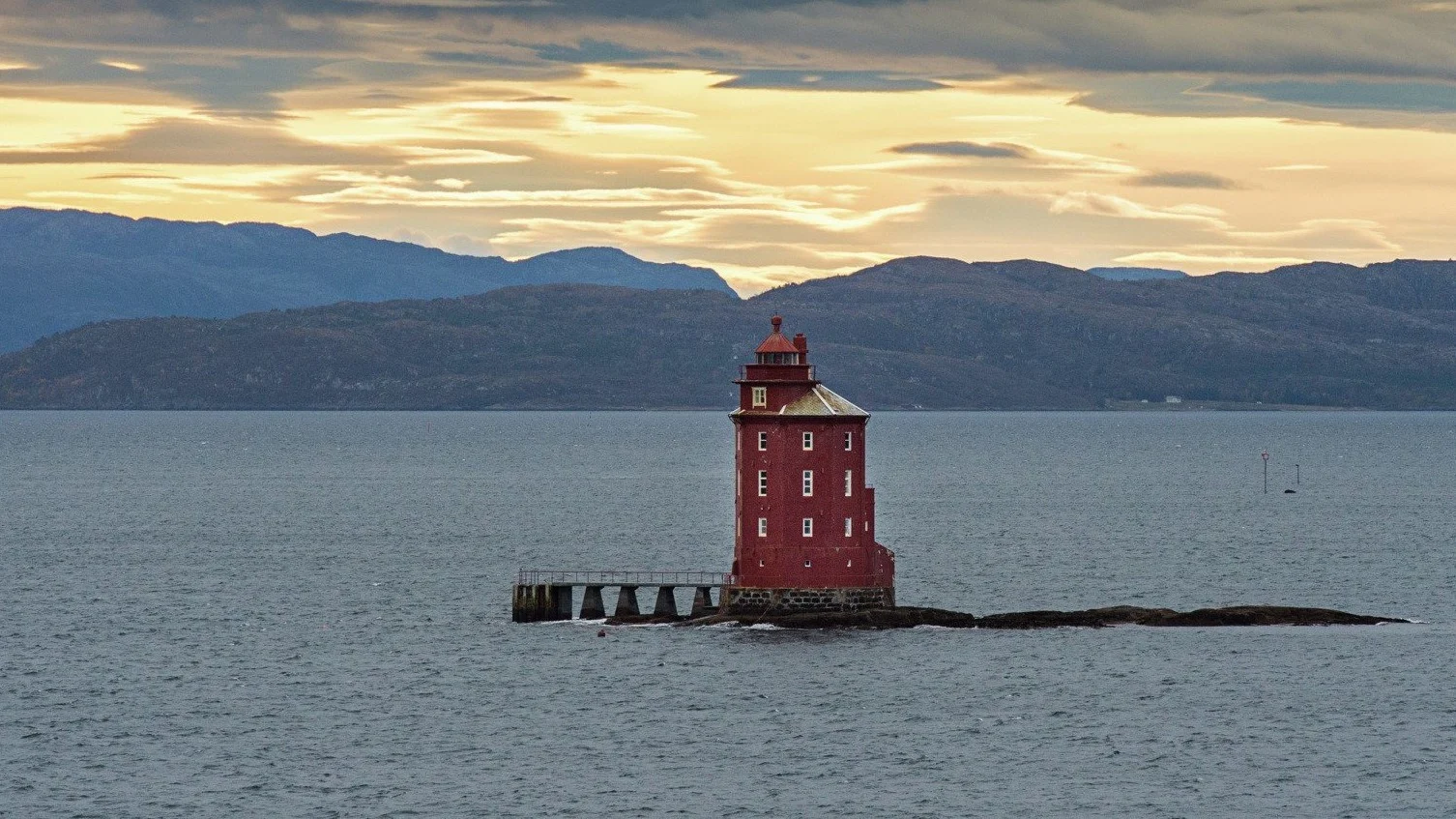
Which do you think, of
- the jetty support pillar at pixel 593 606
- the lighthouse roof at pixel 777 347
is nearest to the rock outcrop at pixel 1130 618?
the jetty support pillar at pixel 593 606

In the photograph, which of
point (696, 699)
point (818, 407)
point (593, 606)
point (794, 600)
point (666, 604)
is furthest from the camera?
point (593, 606)

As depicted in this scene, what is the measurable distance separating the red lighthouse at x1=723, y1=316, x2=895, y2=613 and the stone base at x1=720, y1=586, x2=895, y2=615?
0.04 meters

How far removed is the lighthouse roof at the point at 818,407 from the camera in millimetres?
83438

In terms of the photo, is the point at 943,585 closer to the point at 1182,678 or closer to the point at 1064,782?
the point at 1182,678

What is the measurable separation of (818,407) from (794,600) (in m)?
7.58

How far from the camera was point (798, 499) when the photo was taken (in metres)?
83.4

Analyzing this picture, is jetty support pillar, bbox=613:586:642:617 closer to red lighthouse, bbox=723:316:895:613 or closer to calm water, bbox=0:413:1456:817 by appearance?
calm water, bbox=0:413:1456:817

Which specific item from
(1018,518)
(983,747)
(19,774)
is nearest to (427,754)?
(19,774)

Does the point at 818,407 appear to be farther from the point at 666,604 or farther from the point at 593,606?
the point at 593,606

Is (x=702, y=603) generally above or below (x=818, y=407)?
below

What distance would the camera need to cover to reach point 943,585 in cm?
11112

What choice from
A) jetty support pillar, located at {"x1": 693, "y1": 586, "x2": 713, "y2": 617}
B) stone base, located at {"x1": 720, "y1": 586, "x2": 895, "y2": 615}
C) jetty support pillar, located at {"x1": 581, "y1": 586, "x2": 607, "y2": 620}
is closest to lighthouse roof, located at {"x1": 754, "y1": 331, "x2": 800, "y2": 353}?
stone base, located at {"x1": 720, "y1": 586, "x2": 895, "y2": 615}

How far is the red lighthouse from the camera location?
83438 millimetres

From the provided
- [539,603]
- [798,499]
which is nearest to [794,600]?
[798,499]
